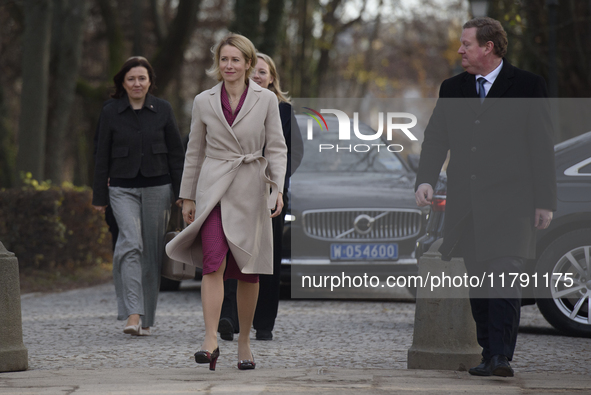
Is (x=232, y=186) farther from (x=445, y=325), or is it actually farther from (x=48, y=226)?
(x=48, y=226)

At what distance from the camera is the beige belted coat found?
17.5 feet

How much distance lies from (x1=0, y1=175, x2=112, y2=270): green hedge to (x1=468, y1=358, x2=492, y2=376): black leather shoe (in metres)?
7.28

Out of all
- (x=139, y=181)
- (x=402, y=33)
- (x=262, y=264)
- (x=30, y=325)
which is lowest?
(x=30, y=325)

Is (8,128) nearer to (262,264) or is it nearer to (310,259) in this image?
(310,259)

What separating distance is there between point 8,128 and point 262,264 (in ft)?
42.6

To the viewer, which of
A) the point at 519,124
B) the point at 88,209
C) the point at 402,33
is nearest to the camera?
the point at 519,124

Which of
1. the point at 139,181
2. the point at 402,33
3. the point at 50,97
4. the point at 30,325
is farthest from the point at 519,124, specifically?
the point at 402,33

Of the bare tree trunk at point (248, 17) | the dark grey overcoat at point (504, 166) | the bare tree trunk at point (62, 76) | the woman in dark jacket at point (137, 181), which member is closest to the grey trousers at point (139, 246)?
the woman in dark jacket at point (137, 181)

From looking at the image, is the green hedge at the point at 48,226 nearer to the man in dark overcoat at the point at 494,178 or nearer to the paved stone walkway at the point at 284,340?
the paved stone walkway at the point at 284,340

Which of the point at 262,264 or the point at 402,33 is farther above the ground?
the point at 402,33

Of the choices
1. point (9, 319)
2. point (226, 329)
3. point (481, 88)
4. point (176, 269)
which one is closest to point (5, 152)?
point (176, 269)

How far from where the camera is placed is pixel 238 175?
5.38m

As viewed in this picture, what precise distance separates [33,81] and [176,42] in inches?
161

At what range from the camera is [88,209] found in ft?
40.5
